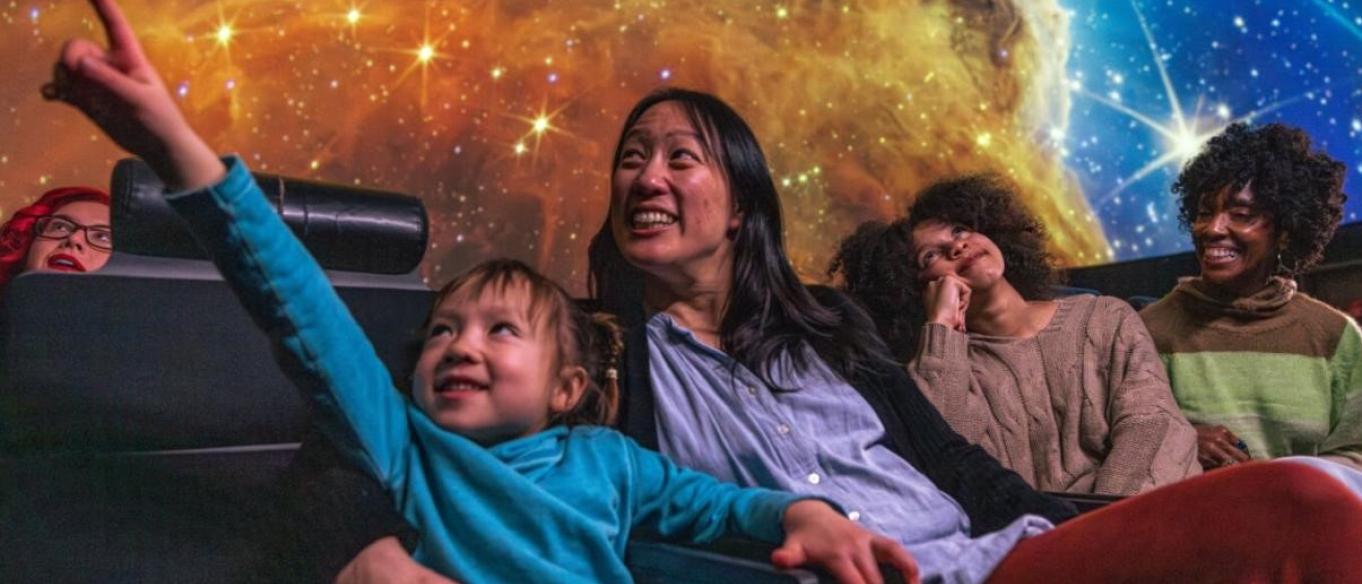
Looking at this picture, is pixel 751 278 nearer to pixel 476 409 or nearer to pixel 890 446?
pixel 890 446

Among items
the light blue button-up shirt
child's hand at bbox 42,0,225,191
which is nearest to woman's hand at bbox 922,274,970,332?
the light blue button-up shirt

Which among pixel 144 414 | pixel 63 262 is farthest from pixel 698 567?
pixel 63 262

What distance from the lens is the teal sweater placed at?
0.79 meters

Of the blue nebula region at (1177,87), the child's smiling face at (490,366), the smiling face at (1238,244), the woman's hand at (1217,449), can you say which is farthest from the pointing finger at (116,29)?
the blue nebula region at (1177,87)

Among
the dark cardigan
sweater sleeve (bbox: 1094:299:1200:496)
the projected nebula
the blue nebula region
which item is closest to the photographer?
the dark cardigan

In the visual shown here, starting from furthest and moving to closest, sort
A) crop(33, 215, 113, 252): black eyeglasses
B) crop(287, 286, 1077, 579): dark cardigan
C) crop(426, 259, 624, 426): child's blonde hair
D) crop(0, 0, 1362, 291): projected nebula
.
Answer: crop(0, 0, 1362, 291): projected nebula, crop(33, 215, 113, 252): black eyeglasses, crop(426, 259, 624, 426): child's blonde hair, crop(287, 286, 1077, 579): dark cardigan

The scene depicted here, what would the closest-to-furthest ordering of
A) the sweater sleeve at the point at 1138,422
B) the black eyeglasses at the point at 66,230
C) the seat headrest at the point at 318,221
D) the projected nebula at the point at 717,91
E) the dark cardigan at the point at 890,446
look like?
the dark cardigan at the point at 890,446 → the seat headrest at the point at 318,221 → the sweater sleeve at the point at 1138,422 → the black eyeglasses at the point at 66,230 → the projected nebula at the point at 717,91

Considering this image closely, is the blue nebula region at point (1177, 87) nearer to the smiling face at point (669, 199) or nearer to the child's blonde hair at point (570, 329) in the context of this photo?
the smiling face at point (669, 199)

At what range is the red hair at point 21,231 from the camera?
1.63m

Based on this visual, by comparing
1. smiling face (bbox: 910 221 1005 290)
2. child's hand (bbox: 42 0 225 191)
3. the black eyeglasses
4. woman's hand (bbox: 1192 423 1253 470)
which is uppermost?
child's hand (bbox: 42 0 225 191)

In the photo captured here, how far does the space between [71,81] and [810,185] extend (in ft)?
15.3

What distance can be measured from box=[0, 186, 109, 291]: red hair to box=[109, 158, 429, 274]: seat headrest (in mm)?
576

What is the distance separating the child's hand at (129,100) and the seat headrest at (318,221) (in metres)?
0.46

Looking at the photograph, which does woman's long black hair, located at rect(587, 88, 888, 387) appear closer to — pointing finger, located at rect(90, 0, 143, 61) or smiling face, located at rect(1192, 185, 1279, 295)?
pointing finger, located at rect(90, 0, 143, 61)
